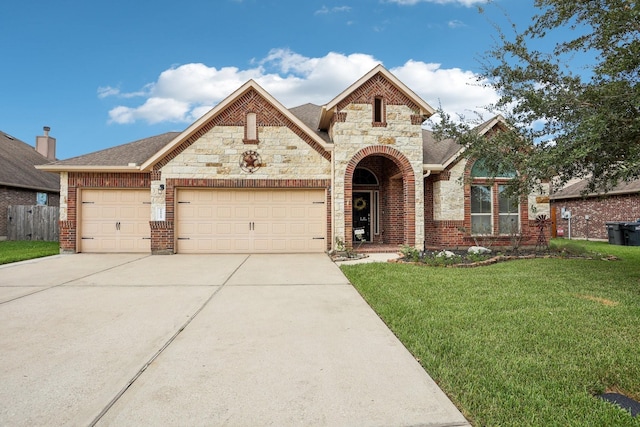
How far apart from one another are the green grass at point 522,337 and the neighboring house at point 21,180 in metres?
19.6

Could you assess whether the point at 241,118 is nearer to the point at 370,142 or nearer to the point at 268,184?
the point at 268,184

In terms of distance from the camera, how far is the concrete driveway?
2643 millimetres

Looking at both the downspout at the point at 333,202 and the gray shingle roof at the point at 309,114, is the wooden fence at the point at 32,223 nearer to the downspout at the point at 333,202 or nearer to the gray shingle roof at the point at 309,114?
the gray shingle roof at the point at 309,114

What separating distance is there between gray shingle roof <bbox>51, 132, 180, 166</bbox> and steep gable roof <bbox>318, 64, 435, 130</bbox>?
6.94 meters

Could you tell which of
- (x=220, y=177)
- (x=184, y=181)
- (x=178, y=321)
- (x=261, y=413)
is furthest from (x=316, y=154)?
(x=261, y=413)

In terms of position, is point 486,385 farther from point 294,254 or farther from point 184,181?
point 184,181

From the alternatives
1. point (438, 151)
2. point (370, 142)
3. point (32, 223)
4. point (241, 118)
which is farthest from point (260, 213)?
point (32, 223)

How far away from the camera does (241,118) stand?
1239cm

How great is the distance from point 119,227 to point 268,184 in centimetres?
556

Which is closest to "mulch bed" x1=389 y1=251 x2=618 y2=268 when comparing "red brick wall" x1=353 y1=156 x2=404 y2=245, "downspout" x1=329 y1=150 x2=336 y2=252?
"downspout" x1=329 y1=150 x2=336 y2=252

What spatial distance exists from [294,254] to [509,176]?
26.3 ft

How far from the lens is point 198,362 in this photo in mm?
3500

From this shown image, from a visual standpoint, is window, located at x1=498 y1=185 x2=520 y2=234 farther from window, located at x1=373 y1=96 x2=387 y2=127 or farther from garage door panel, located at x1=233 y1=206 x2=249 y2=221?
garage door panel, located at x1=233 y1=206 x2=249 y2=221

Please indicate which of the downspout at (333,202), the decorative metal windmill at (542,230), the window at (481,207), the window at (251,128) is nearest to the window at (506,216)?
the window at (481,207)
